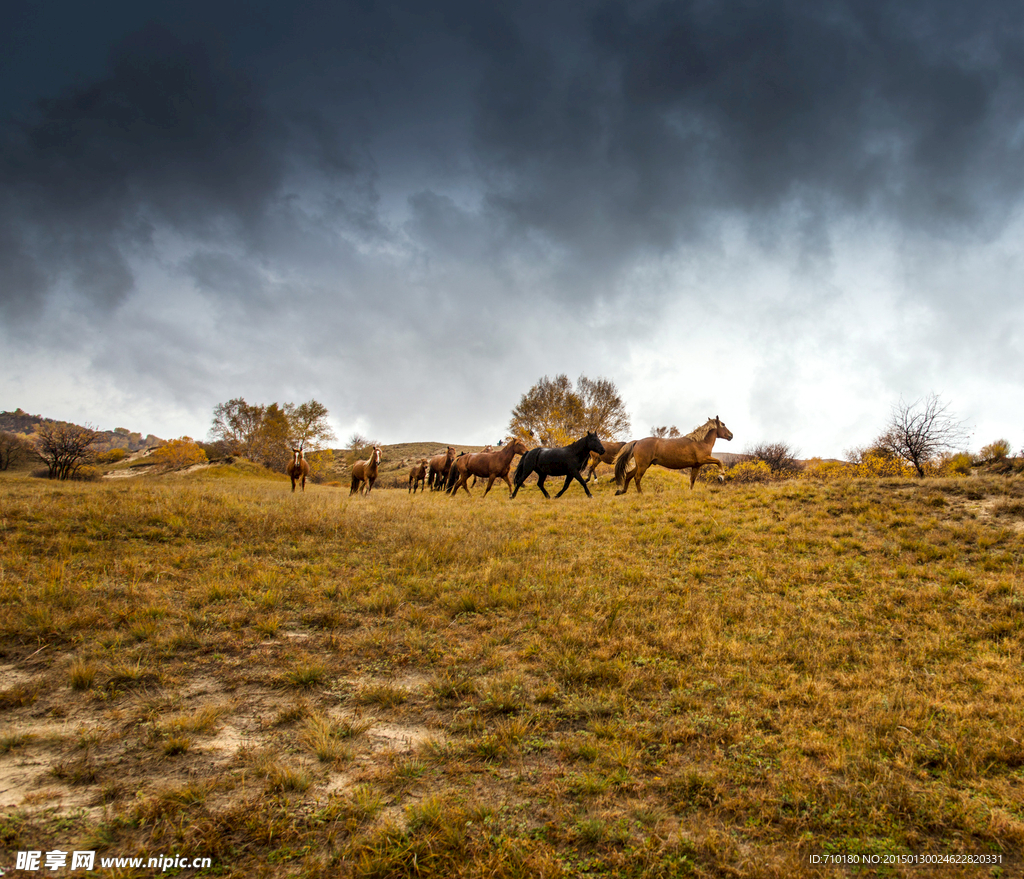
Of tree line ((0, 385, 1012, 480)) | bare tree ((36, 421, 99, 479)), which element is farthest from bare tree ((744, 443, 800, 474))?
bare tree ((36, 421, 99, 479))

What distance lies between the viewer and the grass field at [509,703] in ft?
9.29

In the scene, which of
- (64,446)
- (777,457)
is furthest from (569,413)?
(64,446)

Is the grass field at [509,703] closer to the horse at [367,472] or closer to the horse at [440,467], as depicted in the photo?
the horse at [367,472]

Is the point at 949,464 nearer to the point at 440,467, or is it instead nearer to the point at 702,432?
the point at 702,432

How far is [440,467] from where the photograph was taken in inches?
1168

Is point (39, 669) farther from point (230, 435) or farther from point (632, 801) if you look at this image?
point (230, 435)

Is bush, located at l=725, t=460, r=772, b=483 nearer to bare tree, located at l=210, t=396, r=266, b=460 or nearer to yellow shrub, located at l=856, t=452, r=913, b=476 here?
yellow shrub, located at l=856, t=452, r=913, b=476

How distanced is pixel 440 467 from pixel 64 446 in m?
33.7

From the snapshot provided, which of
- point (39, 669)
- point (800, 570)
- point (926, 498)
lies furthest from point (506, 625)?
point (926, 498)

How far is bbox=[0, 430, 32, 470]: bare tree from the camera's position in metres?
44.3

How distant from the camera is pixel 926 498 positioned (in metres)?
11.5

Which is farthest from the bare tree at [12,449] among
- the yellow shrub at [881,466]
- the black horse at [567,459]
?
the yellow shrub at [881,466]

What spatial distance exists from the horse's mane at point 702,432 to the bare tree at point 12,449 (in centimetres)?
6344

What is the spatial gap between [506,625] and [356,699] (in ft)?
7.83
